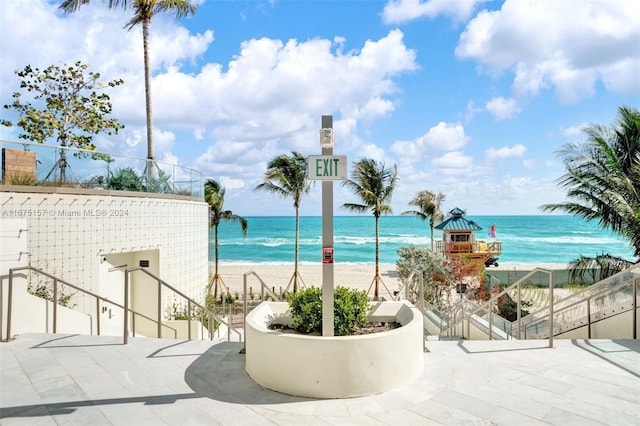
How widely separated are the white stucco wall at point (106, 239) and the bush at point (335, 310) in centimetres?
315

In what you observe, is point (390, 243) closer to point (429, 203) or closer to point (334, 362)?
point (429, 203)

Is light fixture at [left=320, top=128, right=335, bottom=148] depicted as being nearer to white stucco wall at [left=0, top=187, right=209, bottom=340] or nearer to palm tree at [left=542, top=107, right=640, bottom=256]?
white stucco wall at [left=0, top=187, right=209, bottom=340]

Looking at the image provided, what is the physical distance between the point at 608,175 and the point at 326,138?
32.7ft

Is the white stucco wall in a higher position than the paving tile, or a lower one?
higher

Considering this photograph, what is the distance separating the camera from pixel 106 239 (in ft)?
30.7

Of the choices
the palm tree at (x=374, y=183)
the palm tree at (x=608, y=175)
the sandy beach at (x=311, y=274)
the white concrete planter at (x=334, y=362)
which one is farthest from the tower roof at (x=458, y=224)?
the white concrete planter at (x=334, y=362)

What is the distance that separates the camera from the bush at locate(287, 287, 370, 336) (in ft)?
13.6

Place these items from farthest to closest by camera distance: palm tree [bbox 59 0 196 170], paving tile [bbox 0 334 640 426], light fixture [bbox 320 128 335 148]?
palm tree [bbox 59 0 196 170] < light fixture [bbox 320 128 335 148] < paving tile [bbox 0 334 640 426]

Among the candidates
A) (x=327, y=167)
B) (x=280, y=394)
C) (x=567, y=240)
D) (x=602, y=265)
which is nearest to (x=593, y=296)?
(x=602, y=265)

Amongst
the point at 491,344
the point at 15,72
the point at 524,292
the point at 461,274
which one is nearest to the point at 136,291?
the point at 15,72

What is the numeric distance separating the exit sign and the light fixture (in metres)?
0.14

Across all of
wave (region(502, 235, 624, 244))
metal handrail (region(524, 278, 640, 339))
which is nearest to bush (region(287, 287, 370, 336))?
metal handrail (region(524, 278, 640, 339))

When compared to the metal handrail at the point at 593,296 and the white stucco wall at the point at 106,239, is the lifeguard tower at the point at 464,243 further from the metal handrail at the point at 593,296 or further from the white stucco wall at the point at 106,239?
the metal handrail at the point at 593,296

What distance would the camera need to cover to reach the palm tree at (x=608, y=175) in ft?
32.8
